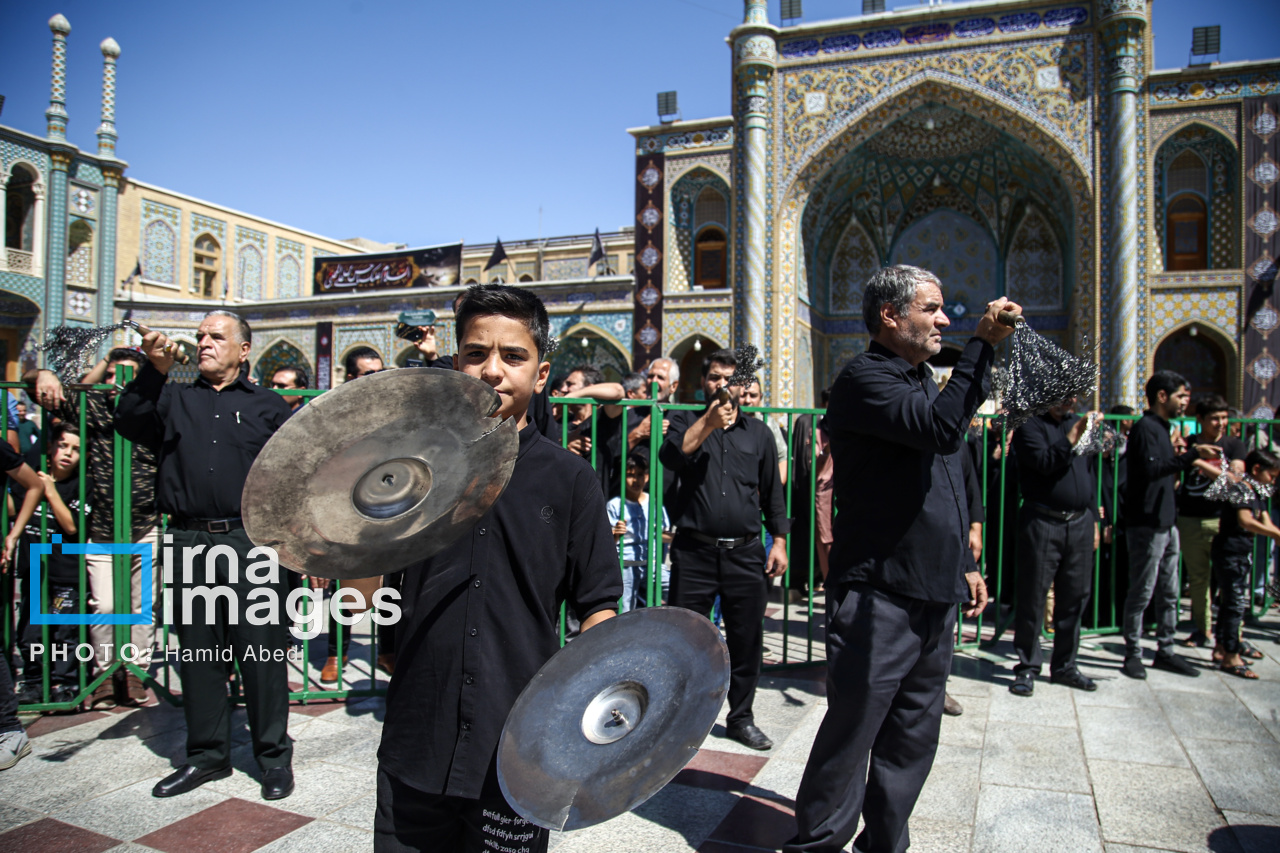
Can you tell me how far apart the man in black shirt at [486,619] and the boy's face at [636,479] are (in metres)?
3.48

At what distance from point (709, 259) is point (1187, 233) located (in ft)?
29.7

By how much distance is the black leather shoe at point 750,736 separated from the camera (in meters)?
3.62

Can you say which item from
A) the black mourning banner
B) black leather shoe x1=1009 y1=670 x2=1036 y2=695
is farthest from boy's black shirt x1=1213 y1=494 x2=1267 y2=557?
the black mourning banner

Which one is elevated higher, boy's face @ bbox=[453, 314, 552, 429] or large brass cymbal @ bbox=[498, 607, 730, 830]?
boy's face @ bbox=[453, 314, 552, 429]

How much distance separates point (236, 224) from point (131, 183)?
4005mm

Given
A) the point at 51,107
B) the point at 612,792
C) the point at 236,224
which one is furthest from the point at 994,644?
the point at 236,224

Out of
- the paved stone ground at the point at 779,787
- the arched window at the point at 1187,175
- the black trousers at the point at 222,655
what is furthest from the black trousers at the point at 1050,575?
the arched window at the point at 1187,175

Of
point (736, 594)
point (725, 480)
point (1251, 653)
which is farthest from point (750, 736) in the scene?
point (1251, 653)

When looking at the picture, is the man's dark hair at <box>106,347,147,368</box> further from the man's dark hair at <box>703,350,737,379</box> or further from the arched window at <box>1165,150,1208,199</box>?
the arched window at <box>1165,150,1208,199</box>

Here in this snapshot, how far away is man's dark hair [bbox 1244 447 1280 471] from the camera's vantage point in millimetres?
5473

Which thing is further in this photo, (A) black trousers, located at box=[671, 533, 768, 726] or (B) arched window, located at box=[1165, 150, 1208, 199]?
(B) arched window, located at box=[1165, 150, 1208, 199]

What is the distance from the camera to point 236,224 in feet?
93.5

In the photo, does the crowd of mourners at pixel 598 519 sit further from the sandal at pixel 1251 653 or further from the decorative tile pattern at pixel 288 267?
the decorative tile pattern at pixel 288 267

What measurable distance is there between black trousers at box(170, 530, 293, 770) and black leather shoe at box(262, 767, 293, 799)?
3 cm
